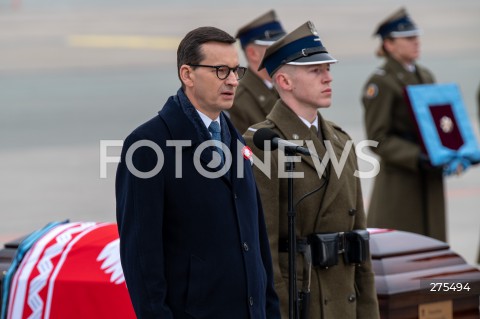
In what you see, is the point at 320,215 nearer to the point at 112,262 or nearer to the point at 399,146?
the point at 112,262

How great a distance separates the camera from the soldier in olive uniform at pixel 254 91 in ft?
20.5

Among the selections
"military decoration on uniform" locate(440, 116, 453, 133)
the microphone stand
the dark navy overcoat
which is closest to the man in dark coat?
the dark navy overcoat

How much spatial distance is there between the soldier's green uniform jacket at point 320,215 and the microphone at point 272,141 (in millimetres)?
225

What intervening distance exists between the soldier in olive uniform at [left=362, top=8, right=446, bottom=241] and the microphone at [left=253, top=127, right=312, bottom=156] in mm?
3488

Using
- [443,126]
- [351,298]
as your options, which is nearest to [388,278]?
[351,298]

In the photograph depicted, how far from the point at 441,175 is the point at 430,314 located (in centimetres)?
274

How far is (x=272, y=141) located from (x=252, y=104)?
2234 millimetres

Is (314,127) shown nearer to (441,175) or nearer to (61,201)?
(441,175)

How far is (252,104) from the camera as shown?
625 cm

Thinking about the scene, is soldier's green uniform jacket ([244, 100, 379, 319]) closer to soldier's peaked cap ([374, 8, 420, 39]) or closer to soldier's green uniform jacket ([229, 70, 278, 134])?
soldier's green uniform jacket ([229, 70, 278, 134])

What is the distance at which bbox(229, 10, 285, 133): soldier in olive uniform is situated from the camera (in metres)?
6.23

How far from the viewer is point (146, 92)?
1722 cm

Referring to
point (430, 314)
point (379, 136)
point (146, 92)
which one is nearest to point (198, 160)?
point (430, 314)

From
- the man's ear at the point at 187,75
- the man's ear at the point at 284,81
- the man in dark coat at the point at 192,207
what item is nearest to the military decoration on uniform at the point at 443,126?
the man's ear at the point at 284,81
